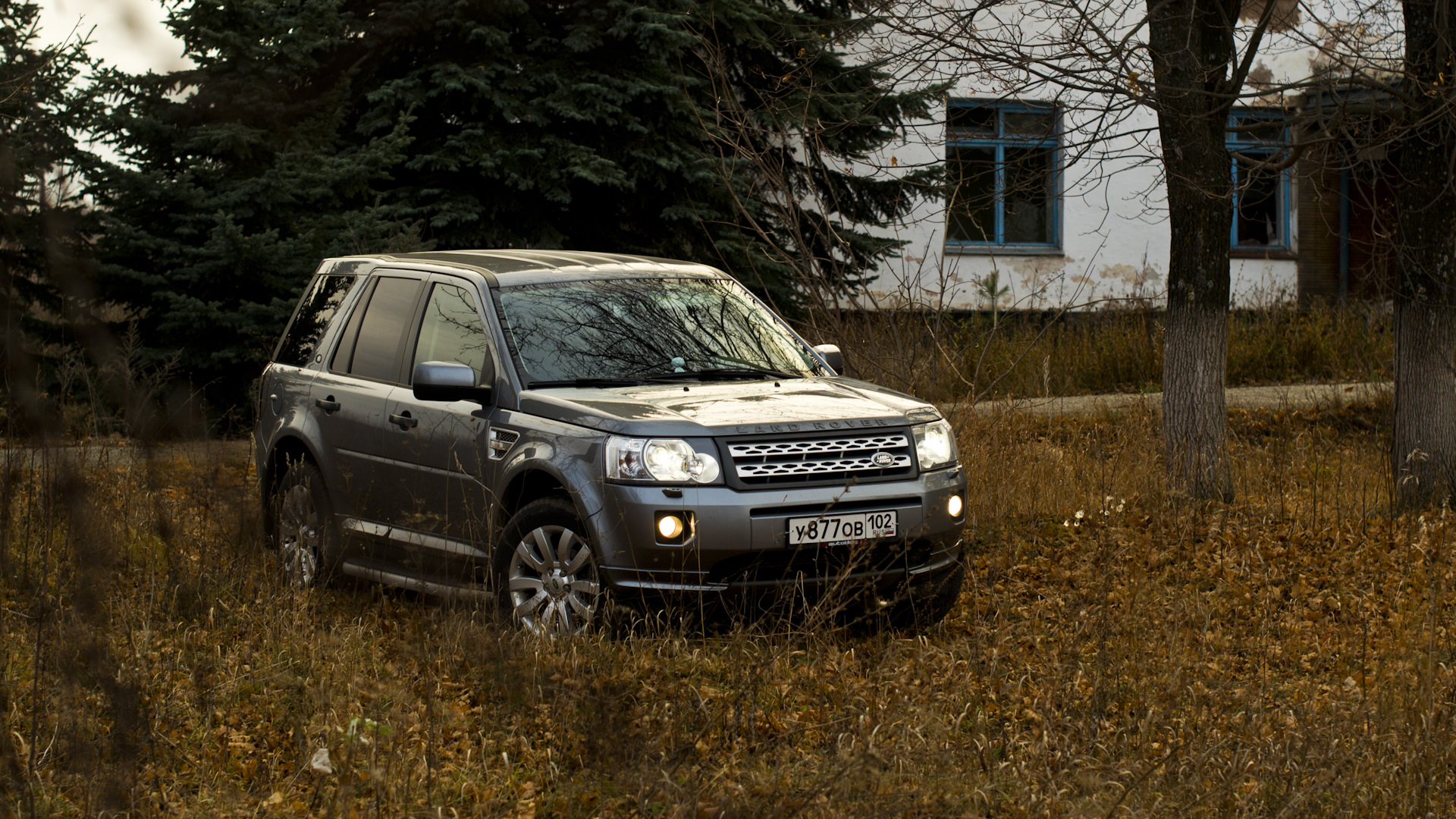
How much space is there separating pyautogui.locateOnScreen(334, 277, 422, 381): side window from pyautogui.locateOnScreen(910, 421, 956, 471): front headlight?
98.6 inches

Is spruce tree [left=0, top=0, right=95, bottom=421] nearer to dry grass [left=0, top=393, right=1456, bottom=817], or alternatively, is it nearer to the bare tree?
dry grass [left=0, top=393, right=1456, bottom=817]

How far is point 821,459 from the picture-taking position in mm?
5043

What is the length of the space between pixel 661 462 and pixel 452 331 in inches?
63.0

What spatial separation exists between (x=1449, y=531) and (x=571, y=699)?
5.70 meters

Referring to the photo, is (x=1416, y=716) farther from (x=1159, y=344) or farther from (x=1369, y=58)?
(x=1159, y=344)

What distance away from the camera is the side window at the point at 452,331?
583cm

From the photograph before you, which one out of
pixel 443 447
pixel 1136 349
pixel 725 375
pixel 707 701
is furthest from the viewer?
pixel 1136 349

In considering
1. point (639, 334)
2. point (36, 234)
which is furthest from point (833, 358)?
point (36, 234)

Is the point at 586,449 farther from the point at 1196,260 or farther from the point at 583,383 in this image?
the point at 1196,260

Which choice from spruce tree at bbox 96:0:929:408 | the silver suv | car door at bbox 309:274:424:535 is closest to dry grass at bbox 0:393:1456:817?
the silver suv

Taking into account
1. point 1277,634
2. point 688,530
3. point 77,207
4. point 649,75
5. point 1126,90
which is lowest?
point 1277,634

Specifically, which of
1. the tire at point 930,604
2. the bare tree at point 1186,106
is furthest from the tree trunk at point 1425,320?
the tire at point 930,604

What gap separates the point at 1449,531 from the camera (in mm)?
7527

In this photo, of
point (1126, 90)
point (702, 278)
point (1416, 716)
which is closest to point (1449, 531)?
point (1126, 90)
